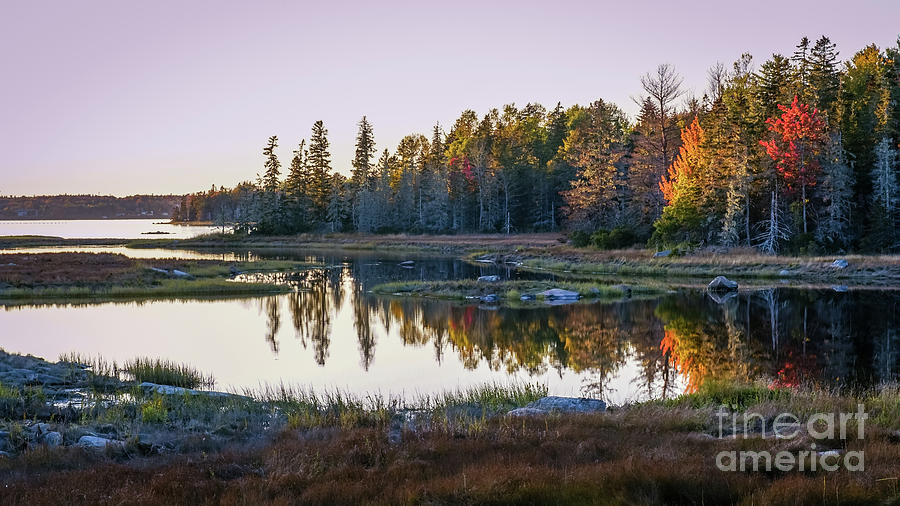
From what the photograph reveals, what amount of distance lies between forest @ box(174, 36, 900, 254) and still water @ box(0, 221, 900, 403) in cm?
1745

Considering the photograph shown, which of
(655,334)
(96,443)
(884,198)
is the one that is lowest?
(655,334)

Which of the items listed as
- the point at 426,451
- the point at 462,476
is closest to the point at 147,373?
the point at 426,451

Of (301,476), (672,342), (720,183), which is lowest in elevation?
(672,342)

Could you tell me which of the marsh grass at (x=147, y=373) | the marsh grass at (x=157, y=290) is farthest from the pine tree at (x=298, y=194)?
the marsh grass at (x=147, y=373)

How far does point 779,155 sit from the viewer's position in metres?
56.5

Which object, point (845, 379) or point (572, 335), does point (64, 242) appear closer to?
point (572, 335)

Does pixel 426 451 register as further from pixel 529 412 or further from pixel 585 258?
pixel 585 258

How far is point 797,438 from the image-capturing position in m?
8.96

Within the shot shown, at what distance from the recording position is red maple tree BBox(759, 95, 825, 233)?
5594 centimetres

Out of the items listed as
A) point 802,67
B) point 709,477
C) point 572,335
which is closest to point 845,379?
point 572,335

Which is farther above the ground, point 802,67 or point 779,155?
point 802,67

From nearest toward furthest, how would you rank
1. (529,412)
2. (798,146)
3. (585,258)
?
(529,412), (798,146), (585,258)

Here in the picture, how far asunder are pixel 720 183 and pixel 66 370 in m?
54.8

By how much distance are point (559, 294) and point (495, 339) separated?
1341 centimetres
